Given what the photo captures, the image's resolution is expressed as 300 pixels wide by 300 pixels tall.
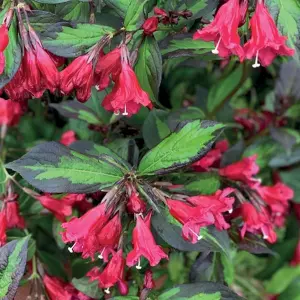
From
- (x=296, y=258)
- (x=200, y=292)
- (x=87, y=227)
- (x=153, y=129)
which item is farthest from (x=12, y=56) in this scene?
(x=296, y=258)

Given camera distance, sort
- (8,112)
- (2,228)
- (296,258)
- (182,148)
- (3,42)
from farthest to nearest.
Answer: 1. (296,258)
2. (8,112)
3. (2,228)
4. (182,148)
5. (3,42)

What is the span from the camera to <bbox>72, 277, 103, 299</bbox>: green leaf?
1153mm

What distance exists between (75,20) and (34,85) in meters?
0.15

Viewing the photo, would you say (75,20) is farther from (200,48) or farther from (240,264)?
(240,264)

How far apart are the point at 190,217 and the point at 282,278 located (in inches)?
42.9

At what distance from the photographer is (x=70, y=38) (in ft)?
3.06

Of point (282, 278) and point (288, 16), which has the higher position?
point (288, 16)

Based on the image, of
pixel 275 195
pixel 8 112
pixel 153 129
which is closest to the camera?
pixel 153 129

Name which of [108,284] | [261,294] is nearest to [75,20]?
[108,284]

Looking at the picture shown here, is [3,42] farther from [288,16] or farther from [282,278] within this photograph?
[282,278]

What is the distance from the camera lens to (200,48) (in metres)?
1.05

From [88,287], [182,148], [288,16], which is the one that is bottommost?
[88,287]

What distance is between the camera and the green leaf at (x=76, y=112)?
4.42 feet

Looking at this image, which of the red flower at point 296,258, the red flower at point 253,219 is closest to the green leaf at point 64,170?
the red flower at point 253,219
